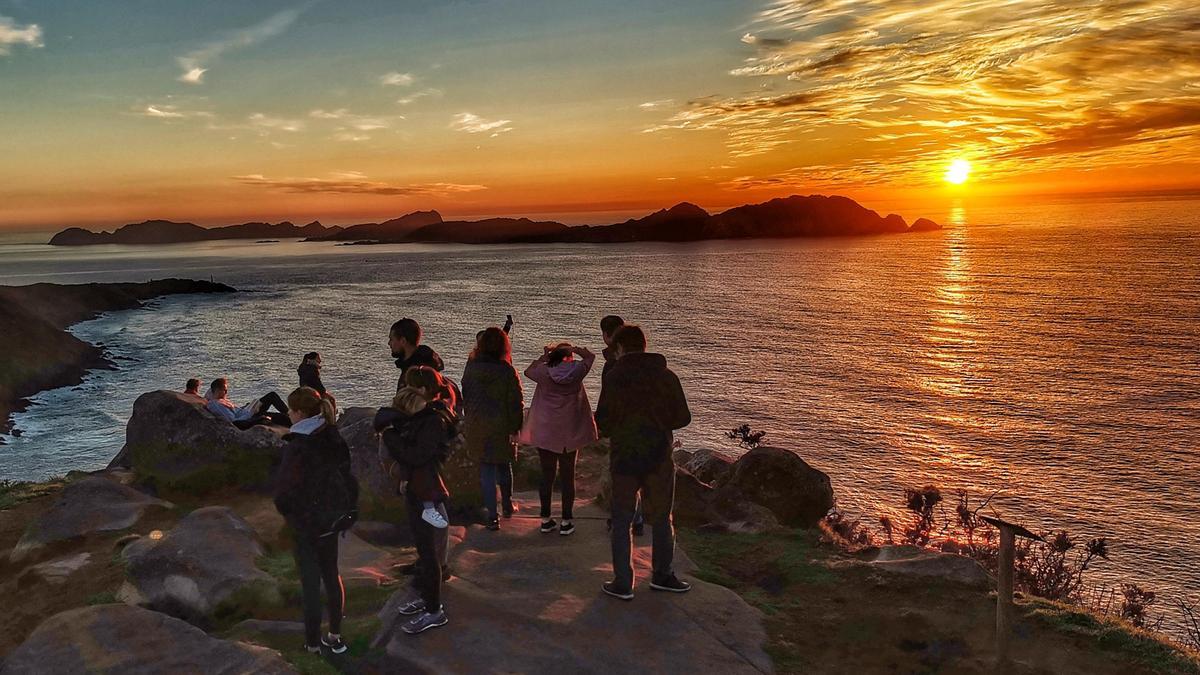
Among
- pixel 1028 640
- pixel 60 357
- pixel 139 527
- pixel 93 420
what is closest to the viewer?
pixel 1028 640

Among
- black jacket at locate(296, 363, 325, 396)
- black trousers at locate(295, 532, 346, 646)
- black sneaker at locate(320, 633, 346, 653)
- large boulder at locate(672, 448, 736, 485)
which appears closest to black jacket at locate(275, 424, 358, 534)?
black trousers at locate(295, 532, 346, 646)

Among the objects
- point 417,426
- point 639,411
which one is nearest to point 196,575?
point 417,426

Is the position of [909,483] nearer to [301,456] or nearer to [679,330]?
[301,456]

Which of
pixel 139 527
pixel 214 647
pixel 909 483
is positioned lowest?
pixel 909 483

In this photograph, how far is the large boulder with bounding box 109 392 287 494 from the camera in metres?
13.1

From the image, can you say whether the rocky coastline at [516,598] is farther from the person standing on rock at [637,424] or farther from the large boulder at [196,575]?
the person standing on rock at [637,424]

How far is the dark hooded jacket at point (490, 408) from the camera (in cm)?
833

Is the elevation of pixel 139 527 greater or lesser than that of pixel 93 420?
greater

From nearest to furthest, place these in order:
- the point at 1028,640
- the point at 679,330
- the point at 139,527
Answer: the point at 1028,640 → the point at 139,527 → the point at 679,330

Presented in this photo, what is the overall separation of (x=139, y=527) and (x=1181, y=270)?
5231 inches

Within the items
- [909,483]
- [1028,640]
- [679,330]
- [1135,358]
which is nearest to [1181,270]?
[1135,358]

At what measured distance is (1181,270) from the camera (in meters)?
105

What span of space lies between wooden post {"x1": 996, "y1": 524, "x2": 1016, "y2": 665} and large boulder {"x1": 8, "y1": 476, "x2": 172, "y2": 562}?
37.7 ft

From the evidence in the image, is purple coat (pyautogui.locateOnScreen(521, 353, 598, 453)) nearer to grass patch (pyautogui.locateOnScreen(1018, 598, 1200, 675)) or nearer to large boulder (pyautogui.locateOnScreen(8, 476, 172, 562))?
grass patch (pyautogui.locateOnScreen(1018, 598, 1200, 675))
